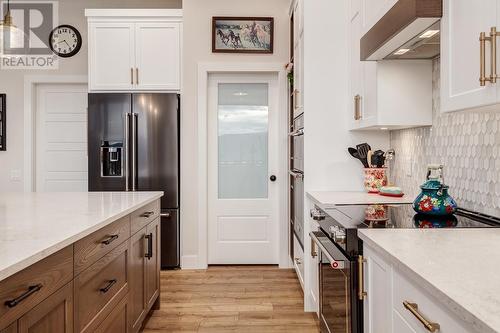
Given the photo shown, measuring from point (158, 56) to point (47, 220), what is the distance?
2.72 metres

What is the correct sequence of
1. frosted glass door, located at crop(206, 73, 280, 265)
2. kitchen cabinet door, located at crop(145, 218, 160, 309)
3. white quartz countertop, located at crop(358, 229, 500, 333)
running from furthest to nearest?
frosted glass door, located at crop(206, 73, 280, 265), kitchen cabinet door, located at crop(145, 218, 160, 309), white quartz countertop, located at crop(358, 229, 500, 333)

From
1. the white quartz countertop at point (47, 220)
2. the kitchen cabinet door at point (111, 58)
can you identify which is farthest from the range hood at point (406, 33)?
the kitchen cabinet door at point (111, 58)

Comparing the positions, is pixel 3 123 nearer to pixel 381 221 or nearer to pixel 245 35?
pixel 245 35

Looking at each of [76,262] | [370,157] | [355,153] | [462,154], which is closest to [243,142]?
[355,153]

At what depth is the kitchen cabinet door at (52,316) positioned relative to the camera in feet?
3.65

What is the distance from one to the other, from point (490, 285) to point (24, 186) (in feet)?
16.1

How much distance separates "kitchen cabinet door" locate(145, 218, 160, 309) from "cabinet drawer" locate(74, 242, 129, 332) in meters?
0.48

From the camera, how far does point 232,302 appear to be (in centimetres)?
315

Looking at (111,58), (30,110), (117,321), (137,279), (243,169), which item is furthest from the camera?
(30,110)

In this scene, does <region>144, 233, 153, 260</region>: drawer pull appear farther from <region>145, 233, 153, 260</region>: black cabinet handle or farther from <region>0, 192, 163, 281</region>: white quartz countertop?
<region>0, 192, 163, 281</region>: white quartz countertop

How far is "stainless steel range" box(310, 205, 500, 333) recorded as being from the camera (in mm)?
1587

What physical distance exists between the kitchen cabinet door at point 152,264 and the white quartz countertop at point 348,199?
114 centimetres

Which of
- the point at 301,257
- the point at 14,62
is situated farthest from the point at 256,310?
the point at 14,62

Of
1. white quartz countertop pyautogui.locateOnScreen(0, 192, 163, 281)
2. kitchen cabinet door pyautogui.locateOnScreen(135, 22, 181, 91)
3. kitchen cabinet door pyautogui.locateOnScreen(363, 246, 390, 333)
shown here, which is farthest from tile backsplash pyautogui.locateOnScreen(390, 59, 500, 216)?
kitchen cabinet door pyautogui.locateOnScreen(135, 22, 181, 91)
